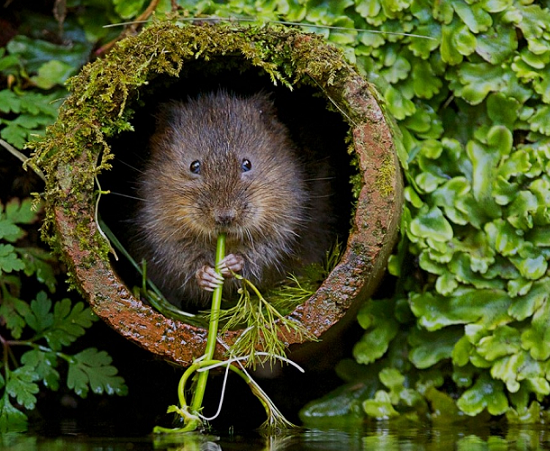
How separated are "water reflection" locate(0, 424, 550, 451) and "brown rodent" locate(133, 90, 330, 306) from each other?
0.81 meters

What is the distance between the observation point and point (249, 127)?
3789 mm

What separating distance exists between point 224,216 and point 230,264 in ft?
0.91

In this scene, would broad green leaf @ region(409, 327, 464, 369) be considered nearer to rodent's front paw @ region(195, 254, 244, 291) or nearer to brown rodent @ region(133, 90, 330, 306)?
brown rodent @ region(133, 90, 330, 306)

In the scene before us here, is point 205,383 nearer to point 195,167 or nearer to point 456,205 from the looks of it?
point 195,167

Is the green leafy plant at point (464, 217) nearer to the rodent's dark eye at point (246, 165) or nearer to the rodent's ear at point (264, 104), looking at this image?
the rodent's ear at point (264, 104)

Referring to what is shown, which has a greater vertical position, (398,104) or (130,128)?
(398,104)

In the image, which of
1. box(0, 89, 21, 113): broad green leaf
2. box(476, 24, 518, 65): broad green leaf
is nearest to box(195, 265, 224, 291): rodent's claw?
box(0, 89, 21, 113): broad green leaf

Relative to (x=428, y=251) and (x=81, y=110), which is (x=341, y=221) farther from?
(x=81, y=110)

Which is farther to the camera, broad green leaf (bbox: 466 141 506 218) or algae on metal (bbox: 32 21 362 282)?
broad green leaf (bbox: 466 141 506 218)

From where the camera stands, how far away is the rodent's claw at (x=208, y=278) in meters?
3.48

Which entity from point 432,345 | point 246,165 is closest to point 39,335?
point 246,165

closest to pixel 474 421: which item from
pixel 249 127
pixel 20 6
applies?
pixel 249 127

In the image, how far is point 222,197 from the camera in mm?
3465

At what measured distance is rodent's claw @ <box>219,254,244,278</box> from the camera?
3534 mm
